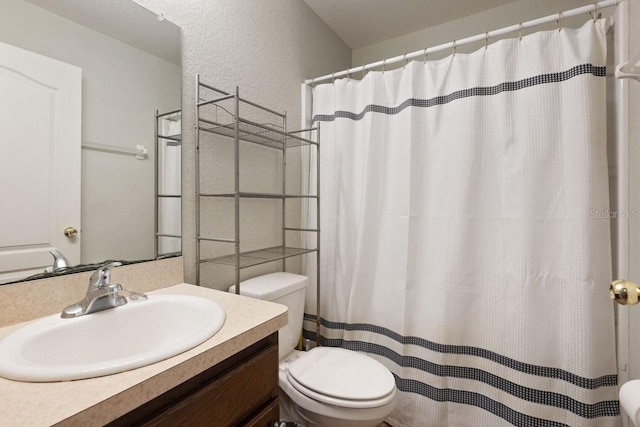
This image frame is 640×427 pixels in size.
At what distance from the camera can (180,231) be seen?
4.00 ft

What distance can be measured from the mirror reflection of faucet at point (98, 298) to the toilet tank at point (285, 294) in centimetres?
53

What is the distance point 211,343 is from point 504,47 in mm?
1648

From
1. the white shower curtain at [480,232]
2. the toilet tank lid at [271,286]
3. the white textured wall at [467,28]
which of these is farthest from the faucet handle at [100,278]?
the white textured wall at [467,28]

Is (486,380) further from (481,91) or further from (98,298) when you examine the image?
(98,298)

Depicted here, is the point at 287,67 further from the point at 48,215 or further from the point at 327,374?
the point at 327,374

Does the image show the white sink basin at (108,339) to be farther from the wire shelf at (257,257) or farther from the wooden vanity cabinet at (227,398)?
the wire shelf at (257,257)

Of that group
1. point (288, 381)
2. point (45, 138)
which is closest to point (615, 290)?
point (288, 381)

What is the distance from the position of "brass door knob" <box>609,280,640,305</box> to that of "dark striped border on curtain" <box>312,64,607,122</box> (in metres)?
1.01

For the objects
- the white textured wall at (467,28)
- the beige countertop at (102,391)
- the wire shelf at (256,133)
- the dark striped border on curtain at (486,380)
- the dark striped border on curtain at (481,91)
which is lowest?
the dark striped border on curtain at (486,380)

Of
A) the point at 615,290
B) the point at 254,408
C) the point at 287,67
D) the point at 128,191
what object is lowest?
the point at 254,408

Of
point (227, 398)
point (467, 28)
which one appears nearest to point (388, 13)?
point (467, 28)

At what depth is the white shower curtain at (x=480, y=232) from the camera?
1.20 meters

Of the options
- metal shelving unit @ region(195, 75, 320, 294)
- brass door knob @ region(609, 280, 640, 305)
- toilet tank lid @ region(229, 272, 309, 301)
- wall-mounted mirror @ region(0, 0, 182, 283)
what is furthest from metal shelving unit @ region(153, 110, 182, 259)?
brass door knob @ region(609, 280, 640, 305)

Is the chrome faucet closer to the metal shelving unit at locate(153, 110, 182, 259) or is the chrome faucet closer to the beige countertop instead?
the beige countertop
